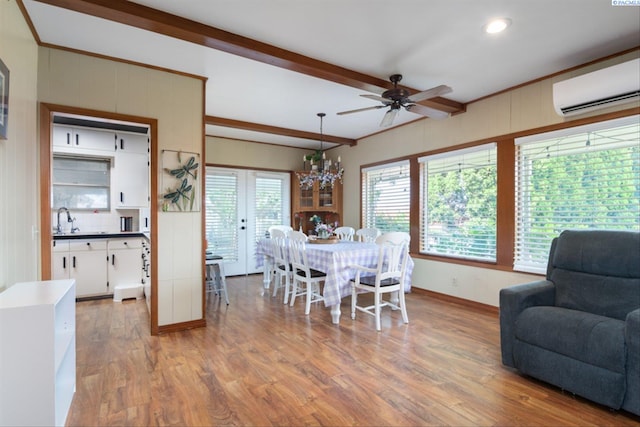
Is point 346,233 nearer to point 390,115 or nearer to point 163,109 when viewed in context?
point 390,115

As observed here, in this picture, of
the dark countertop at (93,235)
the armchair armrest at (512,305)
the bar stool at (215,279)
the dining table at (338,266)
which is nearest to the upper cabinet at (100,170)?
the dark countertop at (93,235)

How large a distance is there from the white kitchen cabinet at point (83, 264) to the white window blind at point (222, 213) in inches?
69.1

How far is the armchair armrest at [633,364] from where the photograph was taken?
1.84 metres

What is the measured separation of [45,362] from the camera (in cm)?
149

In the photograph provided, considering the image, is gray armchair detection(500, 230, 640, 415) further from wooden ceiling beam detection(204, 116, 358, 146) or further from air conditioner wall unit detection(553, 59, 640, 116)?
wooden ceiling beam detection(204, 116, 358, 146)

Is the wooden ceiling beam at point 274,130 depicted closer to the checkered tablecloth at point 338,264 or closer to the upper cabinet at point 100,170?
the upper cabinet at point 100,170

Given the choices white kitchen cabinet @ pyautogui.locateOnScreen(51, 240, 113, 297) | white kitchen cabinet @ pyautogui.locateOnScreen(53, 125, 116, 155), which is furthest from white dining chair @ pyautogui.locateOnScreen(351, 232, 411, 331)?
white kitchen cabinet @ pyautogui.locateOnScreen(53, 125, 116, 155)

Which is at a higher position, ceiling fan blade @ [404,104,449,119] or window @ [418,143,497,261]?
ceiling fan blade @ [404,104,449,119]

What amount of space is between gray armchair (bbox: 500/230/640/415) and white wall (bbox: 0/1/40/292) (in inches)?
132

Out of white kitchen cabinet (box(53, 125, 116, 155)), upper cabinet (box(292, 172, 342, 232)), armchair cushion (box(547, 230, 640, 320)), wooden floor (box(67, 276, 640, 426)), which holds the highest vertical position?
white kitchen cabinet (box(53, 125, 116, 155))

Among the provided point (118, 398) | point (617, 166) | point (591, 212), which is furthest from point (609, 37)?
point (118, 398)

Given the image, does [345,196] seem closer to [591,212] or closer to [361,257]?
[361,257]

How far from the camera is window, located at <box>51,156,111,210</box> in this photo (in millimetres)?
4824

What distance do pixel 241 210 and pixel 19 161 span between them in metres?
4.18
